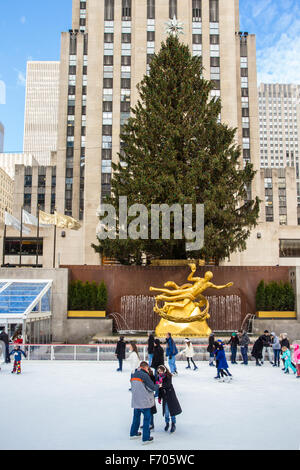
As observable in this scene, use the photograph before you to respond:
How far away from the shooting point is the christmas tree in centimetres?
2706

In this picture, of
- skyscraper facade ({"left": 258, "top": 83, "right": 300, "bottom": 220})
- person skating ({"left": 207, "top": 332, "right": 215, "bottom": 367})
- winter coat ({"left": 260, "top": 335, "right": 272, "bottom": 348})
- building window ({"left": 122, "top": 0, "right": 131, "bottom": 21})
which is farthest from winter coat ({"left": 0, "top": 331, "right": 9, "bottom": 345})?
skyscraper facade ({"left": 258, "top": 83, "right": 300, "bottom": 220})

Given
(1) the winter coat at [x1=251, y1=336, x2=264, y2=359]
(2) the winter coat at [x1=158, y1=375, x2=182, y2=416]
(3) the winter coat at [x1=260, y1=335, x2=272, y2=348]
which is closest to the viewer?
(2) the winter coat at [x1=158, y1=375, x2=182, y2=416]

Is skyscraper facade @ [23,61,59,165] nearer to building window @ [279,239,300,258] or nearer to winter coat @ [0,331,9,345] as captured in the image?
building window @ [279,239,300,258]

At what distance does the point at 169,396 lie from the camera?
8.09 metres

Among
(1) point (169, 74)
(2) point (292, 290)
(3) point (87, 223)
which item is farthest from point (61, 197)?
(2) point (292, 290)

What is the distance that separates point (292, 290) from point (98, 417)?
63.9 ft

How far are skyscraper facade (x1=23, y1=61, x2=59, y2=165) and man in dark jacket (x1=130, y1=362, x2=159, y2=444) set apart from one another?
6442 inches

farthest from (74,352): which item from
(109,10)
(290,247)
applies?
(109,10)

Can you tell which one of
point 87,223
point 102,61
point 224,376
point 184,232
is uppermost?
point 102,61

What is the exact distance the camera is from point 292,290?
26344 millimetres

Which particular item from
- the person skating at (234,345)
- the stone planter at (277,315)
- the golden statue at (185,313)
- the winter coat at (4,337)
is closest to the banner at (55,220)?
the golden statue at (185,313)

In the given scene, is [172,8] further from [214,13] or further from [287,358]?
[287,358]

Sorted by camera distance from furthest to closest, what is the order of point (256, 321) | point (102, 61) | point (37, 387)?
point (102, 61)
point (256, 321)
point (37, 387)
